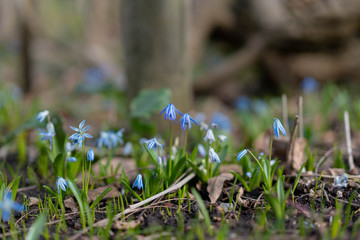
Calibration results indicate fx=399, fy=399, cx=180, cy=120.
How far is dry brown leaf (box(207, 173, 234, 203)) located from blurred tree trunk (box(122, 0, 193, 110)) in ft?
4.56

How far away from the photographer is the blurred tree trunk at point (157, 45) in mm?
3221

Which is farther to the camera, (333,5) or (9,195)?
(333,5)

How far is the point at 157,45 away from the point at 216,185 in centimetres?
159

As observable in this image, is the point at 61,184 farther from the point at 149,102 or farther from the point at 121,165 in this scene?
the point at 149,102

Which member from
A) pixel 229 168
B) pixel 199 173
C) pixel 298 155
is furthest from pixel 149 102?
pixel 298 155

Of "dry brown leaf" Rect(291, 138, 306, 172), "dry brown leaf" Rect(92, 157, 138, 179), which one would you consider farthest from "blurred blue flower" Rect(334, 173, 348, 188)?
"dry brown leaf" Rect(92, 157, 138, 179)

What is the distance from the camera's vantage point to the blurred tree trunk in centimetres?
322

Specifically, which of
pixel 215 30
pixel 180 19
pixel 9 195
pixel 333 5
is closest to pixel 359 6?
pixel 333 5

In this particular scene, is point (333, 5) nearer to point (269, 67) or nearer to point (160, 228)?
point (269, 67)

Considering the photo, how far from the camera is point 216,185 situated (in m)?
2.06

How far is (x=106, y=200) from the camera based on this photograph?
2090 millimetres

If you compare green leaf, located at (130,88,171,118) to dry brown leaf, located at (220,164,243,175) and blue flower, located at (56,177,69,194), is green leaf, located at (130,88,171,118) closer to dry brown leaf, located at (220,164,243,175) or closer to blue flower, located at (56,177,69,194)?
A: dry brown leaf, located at (220,164,243,175)

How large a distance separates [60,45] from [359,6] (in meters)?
6.17

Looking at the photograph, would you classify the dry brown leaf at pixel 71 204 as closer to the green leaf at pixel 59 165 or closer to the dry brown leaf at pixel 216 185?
the green leaf at pixel 59 165
